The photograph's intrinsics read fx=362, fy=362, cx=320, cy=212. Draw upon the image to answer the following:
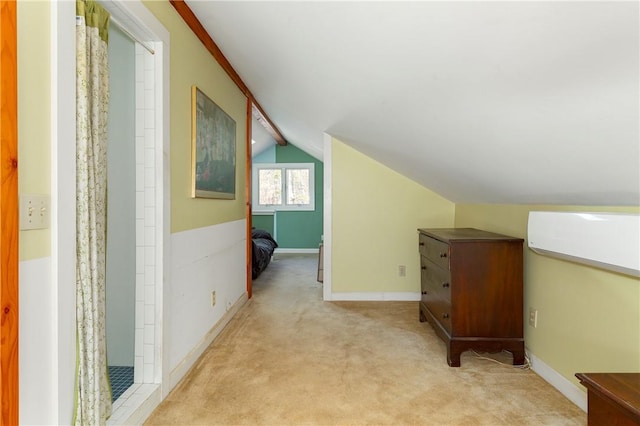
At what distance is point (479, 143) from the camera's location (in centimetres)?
200

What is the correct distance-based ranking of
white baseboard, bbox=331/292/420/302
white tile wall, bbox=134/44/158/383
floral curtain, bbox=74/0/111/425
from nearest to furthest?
floral curtain, bbox=74/0/111/425
white tile wall, bbox=134/44/158/383
white baseboard, bbox=331/292/420/302

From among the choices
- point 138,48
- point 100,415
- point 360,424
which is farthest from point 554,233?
point 138,48

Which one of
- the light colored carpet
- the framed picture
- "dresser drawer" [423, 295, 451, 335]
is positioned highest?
the framed picture

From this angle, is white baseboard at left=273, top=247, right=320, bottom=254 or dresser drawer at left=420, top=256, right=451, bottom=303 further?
white baseboard at left=273, top=247, right=320, bottom=254

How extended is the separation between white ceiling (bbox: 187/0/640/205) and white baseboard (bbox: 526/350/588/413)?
973mm

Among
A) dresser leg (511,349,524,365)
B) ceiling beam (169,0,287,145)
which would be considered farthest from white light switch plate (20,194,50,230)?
dresser leg (511,349,524,365)

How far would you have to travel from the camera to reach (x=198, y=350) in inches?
96.1

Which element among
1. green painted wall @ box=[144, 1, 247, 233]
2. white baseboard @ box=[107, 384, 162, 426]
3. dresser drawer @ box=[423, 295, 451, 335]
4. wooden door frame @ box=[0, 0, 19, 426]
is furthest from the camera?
dresser drawer @ box=[423, 295, 451, 335]

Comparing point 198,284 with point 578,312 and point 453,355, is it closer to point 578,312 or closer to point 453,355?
point 453,355

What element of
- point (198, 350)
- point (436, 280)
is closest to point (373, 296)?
point (436, 280)

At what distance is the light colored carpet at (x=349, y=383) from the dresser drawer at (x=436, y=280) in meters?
0.39

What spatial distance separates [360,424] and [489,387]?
850mm

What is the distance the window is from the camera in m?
7.68

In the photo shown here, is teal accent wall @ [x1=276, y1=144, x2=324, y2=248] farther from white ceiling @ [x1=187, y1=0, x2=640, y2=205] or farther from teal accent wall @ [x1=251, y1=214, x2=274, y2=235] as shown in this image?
white ceiling @ [x1=187, y1=0, x2=640, y2=205]
